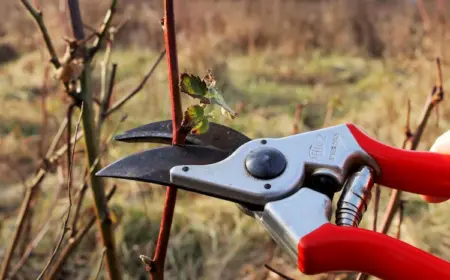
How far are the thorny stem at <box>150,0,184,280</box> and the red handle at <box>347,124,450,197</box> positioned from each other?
19.0 inches

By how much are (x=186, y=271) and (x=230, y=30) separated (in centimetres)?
625

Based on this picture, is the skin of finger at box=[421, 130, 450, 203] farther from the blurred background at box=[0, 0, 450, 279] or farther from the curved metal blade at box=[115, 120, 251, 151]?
the blurred background at box=[0, 0, 450, 279]

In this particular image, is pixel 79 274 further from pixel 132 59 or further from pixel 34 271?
pixel 132 59

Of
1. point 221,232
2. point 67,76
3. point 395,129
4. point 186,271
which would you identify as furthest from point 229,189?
point 395,129

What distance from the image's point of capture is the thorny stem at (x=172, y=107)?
0.95 meters

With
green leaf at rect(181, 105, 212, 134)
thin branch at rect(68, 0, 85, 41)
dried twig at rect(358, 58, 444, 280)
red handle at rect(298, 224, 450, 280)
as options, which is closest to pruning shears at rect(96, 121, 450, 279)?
red handle at rect(298, 224, 450, 280)

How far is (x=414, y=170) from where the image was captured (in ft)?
Answer: 4.22

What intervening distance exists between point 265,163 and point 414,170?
34 centimetres

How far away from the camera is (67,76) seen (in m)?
1.29

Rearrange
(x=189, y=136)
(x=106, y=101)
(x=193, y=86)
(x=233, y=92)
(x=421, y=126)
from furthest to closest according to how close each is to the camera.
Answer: (x=233, y=92), (x=421, y=126), (x=106, y=101), (x=189, y=136), (x=193, y=86)

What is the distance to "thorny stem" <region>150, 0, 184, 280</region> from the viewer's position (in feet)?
3.12

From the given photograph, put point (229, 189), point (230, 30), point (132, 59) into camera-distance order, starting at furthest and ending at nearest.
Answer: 1. point (230, 30)
2. point (132, 59)
3. point (229, 189)

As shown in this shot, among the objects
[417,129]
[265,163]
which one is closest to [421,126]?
[417,129]

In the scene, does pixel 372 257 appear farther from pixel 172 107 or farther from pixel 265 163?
pixel 172 107
